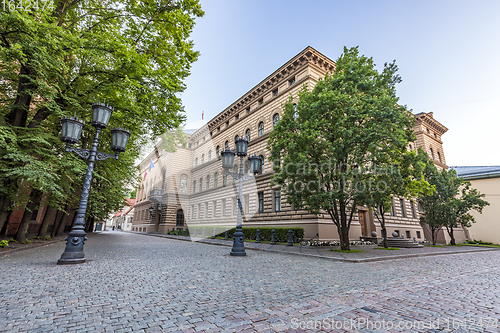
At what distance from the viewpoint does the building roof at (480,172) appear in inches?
1288

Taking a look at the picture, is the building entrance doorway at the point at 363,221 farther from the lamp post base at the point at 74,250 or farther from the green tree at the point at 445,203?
the lamp post base at the point at 74,250

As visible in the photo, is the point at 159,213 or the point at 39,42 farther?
the point at 159,213

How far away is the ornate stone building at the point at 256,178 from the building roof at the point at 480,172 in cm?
422

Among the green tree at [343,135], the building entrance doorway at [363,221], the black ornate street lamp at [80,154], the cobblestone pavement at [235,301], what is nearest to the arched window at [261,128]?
the green tree at [343,135]

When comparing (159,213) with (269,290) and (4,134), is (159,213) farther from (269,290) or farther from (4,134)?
(269,290)

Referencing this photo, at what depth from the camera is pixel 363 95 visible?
553 inches

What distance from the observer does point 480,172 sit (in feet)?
117

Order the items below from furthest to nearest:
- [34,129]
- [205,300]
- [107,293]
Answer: [34,129] < [107,293] < [205,300]

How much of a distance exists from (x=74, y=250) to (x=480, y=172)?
4906 centimetres

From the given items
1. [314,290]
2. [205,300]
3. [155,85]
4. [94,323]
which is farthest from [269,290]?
[155,85]

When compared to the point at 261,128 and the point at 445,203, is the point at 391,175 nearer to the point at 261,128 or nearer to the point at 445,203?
A: the point at 445,203

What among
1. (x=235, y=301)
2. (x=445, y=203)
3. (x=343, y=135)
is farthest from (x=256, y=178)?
(x=235, y=301)

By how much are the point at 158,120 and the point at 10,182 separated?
6779 millimetres

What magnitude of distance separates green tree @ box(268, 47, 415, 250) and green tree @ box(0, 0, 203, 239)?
7018 mm
